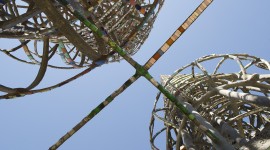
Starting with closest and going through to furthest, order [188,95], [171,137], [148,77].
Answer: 1. [148,77]
2. [188,95]
3. [171,137]

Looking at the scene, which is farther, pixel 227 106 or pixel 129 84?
pixel 227 106

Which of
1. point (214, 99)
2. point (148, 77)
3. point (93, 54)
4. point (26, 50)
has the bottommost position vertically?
point (214, 99)

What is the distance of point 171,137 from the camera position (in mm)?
11000

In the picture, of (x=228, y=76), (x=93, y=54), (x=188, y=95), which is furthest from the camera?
(x=188, y=95)

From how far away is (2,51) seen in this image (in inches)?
319

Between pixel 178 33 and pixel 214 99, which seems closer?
pixel 178 33

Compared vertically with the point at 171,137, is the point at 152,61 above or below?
above

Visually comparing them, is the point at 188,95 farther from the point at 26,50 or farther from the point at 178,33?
the point at 178,33

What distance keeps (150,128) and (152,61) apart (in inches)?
307

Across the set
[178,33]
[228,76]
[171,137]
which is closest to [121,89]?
[178,33]

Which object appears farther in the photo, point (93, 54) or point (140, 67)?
point (93, 54)

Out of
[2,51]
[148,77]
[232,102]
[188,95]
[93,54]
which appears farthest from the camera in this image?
[188,95]

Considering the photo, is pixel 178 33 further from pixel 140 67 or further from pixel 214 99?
pixel 214 99

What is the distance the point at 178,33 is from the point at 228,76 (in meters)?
6.34
